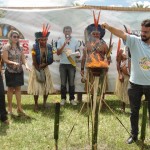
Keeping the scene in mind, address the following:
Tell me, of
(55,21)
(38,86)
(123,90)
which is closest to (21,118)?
(38,86)

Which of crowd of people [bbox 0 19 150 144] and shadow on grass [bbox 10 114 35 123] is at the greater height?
crowd of people [bbox 0 19 150 144]

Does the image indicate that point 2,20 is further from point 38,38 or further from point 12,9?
point 38,38

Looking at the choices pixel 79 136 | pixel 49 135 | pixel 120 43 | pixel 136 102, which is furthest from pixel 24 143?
pixel 120 43

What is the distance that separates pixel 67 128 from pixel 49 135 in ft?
1.65

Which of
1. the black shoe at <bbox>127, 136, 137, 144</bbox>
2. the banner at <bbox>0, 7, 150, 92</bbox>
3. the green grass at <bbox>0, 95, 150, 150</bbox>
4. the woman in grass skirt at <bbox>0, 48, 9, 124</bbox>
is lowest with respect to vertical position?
the green grass at <bbox>0, 95, 150, 150</bbox>

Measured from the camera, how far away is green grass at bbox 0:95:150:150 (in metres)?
5.10

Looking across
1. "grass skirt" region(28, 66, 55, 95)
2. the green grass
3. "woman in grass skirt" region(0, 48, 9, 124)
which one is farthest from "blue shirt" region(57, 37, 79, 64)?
"woman in grass skirt" region(0, 48, 9, 124)

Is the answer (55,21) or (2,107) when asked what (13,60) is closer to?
(2,107)

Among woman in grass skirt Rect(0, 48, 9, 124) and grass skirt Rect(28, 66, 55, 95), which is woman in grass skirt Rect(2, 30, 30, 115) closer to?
woman in grass skirt Rect(0, 48, 9, 124)

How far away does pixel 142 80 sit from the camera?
489cm

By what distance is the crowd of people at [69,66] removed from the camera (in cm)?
485

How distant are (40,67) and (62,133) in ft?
6.55

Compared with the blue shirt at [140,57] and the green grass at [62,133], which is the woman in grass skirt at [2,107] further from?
the blue shirt at [140,57]

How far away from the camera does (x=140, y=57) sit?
15.9 ft
